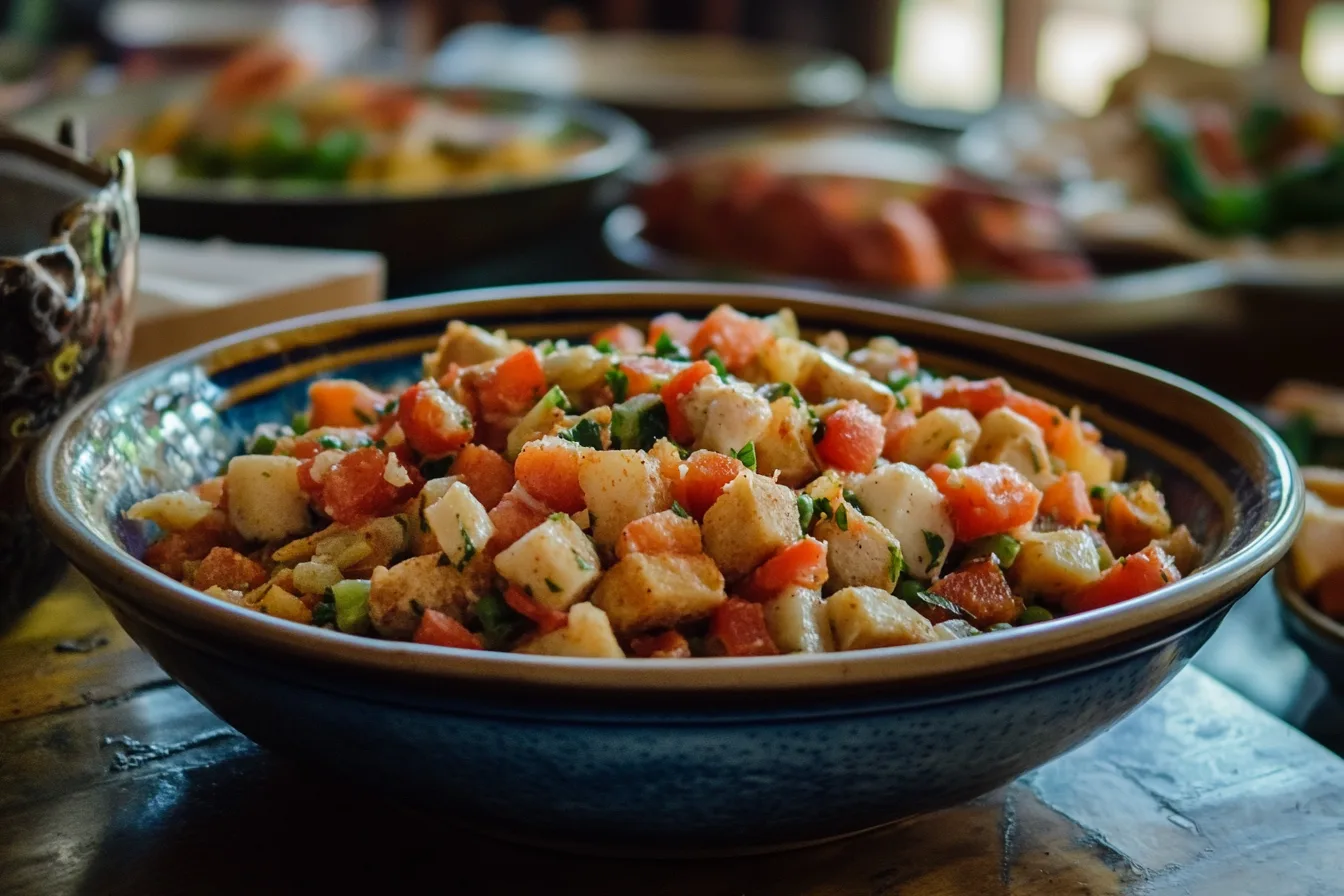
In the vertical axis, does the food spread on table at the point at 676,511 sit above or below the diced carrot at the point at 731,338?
below

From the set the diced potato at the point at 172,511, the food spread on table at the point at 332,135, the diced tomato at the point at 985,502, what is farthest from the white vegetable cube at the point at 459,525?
the food spread on table at the point at 332,135

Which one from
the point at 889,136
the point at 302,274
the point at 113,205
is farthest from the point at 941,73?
the point at 113,205

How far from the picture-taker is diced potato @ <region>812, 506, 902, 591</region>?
1238mm

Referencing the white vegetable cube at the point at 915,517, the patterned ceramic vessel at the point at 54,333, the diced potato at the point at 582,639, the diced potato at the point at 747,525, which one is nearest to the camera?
the diced potato at the point at 582,639

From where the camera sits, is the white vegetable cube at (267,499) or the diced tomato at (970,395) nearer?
the white vegetable cube at (267,499)

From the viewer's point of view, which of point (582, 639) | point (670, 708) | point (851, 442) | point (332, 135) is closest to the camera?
point (670, 708)

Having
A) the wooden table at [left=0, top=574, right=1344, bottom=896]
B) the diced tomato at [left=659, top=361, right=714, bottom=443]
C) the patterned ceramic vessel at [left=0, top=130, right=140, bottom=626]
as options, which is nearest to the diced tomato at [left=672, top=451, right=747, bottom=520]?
the diced tomato at [left=659, top=361, right=714, bottom=443]

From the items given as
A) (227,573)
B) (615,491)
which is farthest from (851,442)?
(227,573)

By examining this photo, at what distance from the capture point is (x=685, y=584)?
114 centimetres

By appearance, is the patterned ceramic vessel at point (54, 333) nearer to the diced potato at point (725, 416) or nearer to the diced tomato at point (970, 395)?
the diced potato at point (725, 416)

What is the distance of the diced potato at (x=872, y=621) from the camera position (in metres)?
1.11

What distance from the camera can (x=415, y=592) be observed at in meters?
1.17

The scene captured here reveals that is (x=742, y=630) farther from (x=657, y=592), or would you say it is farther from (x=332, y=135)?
(x=332, y=135)

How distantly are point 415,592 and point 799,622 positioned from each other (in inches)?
12.7
